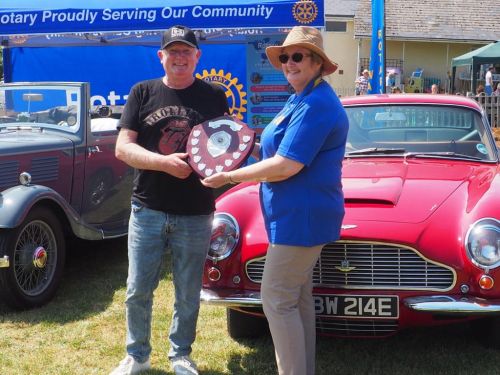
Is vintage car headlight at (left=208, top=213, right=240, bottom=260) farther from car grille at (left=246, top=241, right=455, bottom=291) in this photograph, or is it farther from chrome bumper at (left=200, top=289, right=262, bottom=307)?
car grille at (left=246, top=241, right=455, bottom=291)

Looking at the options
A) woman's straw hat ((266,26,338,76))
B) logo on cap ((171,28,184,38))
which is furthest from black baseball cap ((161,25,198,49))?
woman's straw hat ((266,26,338,76))

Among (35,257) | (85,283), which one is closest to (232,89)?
(85,283)

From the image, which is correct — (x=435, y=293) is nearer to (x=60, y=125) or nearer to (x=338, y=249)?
(x=338, y=249)

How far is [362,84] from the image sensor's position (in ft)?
71.1

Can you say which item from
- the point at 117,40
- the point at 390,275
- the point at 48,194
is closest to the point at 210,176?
the point at 390,275

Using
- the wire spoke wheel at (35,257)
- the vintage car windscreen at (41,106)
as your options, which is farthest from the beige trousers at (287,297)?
the vintage car windscreen at (41,106)

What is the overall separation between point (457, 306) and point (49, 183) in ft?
11.2

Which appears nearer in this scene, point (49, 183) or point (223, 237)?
point (223, 237)

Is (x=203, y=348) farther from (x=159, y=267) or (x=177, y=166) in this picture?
(x=177, y=166)

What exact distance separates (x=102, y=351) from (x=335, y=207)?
189cm

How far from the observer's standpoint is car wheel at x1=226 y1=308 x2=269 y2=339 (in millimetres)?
3906

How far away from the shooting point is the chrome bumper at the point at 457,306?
314cm

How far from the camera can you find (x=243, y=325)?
394 cm

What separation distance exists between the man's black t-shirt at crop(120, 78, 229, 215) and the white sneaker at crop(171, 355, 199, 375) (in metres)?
0.79
